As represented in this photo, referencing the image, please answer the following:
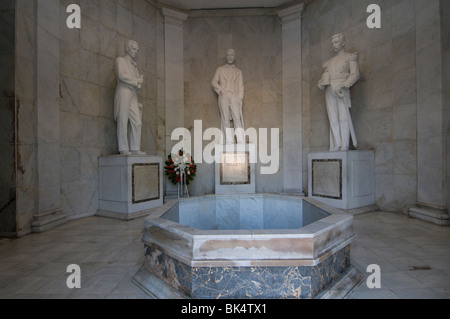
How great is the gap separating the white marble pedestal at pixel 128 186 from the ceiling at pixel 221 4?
14.7 ft

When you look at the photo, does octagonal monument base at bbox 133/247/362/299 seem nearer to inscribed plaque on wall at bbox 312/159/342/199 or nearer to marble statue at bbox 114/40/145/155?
inscribed plaque on wall at bbox 312/159/342/199

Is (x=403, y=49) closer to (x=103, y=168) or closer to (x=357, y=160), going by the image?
(x=357, y=160)

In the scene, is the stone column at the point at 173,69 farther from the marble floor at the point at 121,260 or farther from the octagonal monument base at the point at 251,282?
the octagonal monument base at the point at 251,282

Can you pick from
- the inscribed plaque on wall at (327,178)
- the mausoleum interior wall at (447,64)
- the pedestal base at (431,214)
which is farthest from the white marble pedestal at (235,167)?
the mausoleum interior wall at (447,64)

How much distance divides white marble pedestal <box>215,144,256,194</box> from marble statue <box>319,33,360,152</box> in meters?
1.91

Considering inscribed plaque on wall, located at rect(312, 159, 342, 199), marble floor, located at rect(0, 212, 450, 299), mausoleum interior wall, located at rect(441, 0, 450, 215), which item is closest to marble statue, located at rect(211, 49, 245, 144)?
inscribed plaque on wall, located at rect(312, 159, 342, 199)

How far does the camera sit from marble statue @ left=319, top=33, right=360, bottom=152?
501 cm

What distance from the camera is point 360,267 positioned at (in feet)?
7.90

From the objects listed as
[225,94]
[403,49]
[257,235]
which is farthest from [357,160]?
[257,235]

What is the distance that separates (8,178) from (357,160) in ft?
20.0

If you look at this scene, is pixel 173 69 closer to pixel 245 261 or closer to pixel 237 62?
pixel 237 62

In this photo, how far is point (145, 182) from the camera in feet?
16.1

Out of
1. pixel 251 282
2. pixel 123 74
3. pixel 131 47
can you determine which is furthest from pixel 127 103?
pixel 251 282

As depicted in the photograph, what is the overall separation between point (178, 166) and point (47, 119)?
8.74 feet
